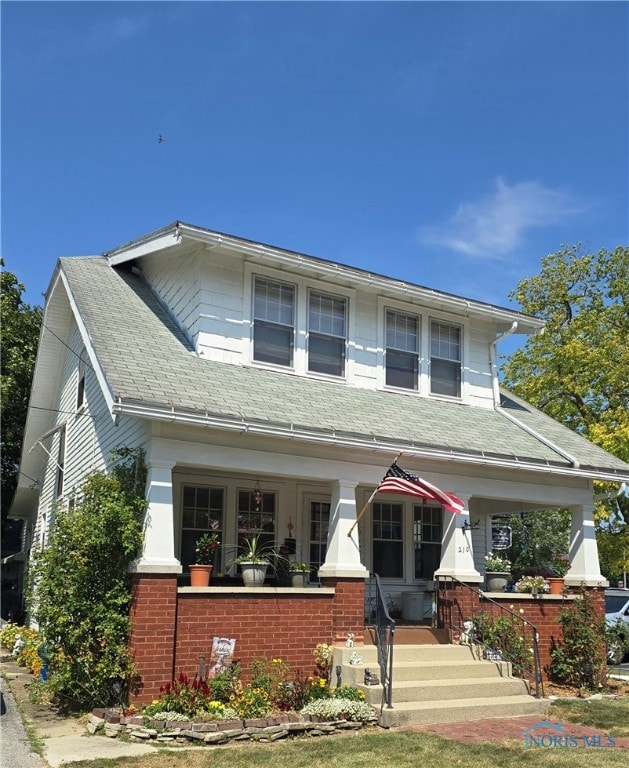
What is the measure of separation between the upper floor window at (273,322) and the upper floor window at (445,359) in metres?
3.07

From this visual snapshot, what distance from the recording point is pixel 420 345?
1470 centimetres

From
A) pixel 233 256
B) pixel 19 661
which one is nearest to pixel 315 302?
pixel 233 256

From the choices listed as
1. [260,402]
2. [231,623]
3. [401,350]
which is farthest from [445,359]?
[231,623]

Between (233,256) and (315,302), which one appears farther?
(315,302)

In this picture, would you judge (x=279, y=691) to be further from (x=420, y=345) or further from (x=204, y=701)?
(x=420, y=345)

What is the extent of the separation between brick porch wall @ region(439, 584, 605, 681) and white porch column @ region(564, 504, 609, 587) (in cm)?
33

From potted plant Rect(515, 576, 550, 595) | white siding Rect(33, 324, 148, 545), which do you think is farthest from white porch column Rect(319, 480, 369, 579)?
potted plant Rect(515, 576, 550, 595)

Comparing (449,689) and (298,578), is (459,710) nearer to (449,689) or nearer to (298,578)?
(449,689)

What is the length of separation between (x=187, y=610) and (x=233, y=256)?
5887 mm

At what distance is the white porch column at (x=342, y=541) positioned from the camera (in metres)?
11.1

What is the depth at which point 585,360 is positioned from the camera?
2467 centimetres

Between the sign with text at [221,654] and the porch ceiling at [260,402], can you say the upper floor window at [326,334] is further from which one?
the sign with text at [221,654]

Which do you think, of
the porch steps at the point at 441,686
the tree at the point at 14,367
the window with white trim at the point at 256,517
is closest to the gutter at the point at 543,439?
the porch steps at the point at 441,686

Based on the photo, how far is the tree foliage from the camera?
9328 mm
